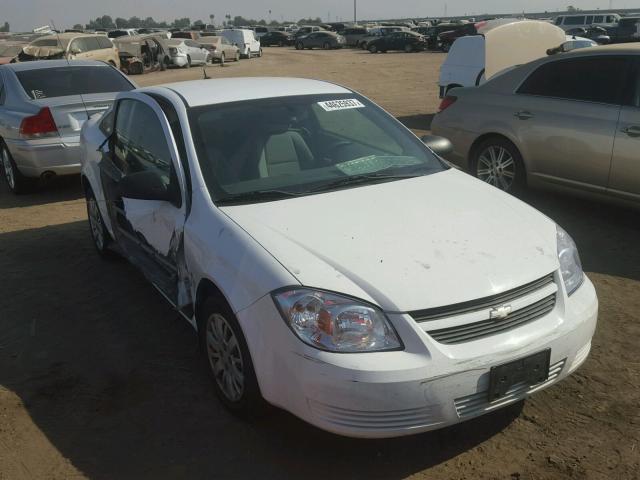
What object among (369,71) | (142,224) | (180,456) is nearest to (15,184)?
(142,224)

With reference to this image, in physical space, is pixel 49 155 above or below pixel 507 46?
Result: below

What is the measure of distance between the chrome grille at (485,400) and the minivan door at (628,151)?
3.22 meters

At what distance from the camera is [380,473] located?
288 centimetres

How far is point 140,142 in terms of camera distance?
4371 millimetres

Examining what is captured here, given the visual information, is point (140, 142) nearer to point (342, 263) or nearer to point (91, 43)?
point (342, 263)

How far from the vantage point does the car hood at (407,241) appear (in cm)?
274

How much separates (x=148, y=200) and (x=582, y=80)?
424cm

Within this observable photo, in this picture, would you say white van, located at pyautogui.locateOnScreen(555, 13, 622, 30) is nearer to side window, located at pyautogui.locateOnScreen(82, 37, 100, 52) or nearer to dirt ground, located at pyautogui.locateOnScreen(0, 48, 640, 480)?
side window, located at pyautogui.locateOnScreen(82, 37, 100, 52)

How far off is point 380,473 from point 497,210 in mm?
1454

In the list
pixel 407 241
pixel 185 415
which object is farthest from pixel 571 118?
pixel 185 415

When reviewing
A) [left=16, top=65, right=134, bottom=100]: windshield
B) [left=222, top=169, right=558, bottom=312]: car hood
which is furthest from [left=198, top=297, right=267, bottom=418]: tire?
[left=16, top=65, right=134, bottom=100]: windshield

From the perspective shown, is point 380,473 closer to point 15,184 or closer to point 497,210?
point 497,210

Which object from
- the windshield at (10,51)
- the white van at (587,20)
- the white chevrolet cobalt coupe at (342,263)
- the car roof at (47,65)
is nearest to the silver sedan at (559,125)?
the white chevrolet cobalt coupe at (342,263)

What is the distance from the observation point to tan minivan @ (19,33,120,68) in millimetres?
22484
